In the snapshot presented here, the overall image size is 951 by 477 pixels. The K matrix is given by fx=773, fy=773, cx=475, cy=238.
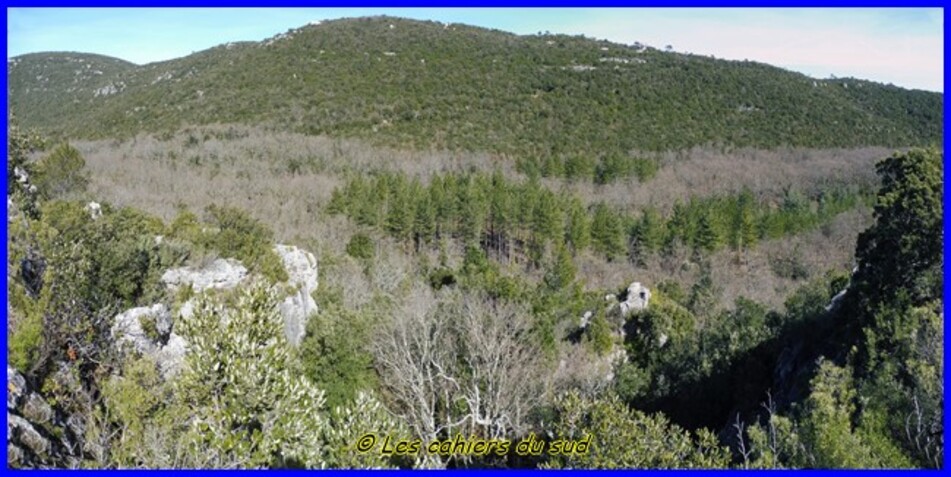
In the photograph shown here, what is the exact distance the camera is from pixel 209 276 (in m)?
15.9

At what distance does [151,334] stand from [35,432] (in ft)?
14.1

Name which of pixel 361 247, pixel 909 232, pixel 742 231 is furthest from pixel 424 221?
pixel 909 232

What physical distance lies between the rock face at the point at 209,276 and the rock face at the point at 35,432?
216 inches

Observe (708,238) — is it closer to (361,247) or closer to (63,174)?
(361,247)

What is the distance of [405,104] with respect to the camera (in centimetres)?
6069

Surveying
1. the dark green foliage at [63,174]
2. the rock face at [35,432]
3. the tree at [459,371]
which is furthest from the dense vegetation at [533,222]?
the rock face at [35,432]

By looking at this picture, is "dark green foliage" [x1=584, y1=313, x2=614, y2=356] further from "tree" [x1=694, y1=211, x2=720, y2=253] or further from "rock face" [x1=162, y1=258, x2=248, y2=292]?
"tree" [x1=694, y1=211, x2=720, y2=253]

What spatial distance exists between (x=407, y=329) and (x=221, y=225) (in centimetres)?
800

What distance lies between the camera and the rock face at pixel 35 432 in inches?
321

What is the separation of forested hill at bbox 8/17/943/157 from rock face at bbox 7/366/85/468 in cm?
4656

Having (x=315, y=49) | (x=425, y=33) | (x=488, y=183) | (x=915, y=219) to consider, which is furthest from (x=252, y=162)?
(x=915, y=219)

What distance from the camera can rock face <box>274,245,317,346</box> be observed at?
1652 cm

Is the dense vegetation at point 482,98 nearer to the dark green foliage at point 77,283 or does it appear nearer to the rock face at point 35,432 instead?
the dark green foliage at point 77,283

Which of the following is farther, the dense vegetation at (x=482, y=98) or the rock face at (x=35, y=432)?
the dense vegetation at (x=482, y=98)
